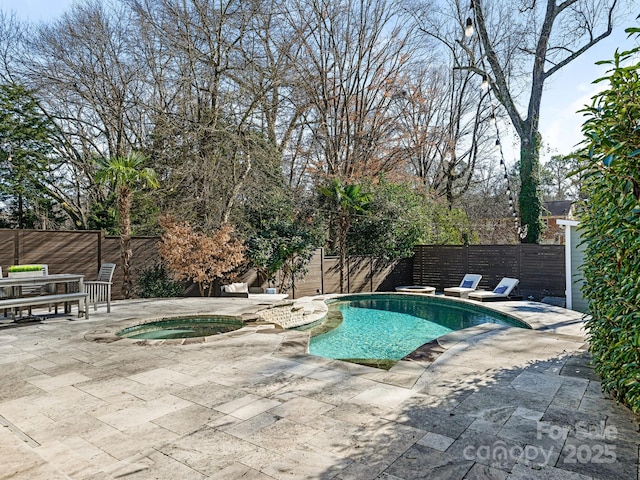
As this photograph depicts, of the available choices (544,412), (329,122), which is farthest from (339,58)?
(544,412)

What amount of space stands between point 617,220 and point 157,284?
36.1 ft

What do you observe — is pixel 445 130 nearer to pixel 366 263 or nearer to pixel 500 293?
pixel 366 263

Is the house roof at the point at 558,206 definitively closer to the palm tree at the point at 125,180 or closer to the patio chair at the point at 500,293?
the patio chair at the point at 500,293

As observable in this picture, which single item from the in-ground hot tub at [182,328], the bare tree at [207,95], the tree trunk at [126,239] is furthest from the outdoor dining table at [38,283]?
the bare tree at [207,95]

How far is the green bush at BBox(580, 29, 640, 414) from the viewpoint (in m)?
2.72

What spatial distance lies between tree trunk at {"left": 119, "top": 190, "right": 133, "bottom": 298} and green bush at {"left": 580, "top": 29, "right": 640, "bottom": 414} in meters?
10.2

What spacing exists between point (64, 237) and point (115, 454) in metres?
9.33

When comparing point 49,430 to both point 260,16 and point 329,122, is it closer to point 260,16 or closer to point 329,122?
point 260,16

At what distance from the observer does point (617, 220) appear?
3010mm

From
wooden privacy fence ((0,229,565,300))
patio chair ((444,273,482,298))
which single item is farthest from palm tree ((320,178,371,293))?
patio chair ((444,273,482,298))

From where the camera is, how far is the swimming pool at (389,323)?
7.13m

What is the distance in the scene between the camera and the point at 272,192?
12641 millimetres

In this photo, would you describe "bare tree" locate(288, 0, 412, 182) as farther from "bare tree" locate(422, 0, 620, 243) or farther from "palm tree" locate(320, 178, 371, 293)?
"bare tree" locate(422, 0, 620, 243)

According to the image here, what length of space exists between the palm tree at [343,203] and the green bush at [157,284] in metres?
5.56
